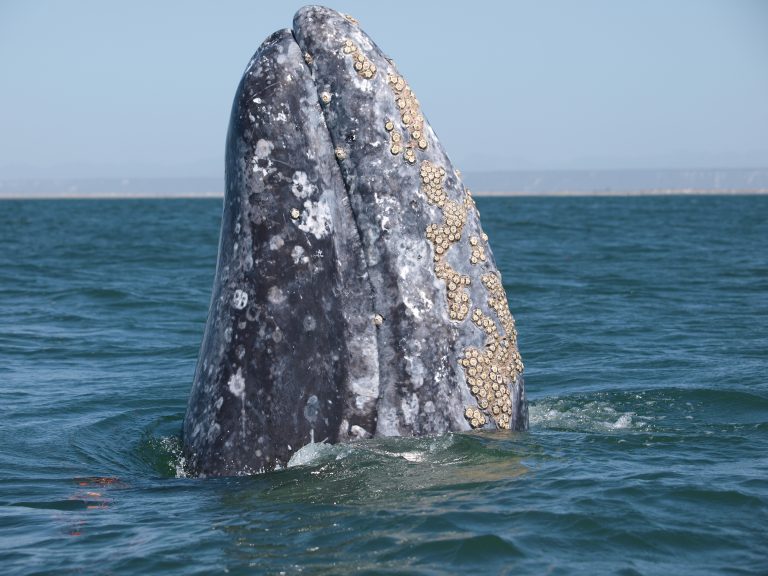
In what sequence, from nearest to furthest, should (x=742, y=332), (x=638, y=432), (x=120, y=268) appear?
1. (x=638, y=432)
2. (x=742, y=332)
3. (x=120, y=268)

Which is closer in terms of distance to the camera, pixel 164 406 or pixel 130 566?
pixel 130 566

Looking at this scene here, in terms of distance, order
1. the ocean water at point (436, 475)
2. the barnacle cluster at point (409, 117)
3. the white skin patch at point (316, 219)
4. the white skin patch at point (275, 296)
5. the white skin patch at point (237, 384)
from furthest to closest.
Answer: the barnacle cluster at point (409, 117)
the white skin patch at point (316, 219)
the white skin patch at point (275, 296)
the white skin patch at point (237, 384)
the ocean water at point (436, 475)

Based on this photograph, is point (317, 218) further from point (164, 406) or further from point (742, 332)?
point (742, 332)

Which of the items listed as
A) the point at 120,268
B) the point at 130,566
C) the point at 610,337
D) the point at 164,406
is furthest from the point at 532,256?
the point at 130,566

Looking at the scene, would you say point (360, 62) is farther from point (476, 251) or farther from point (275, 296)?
point (275, 296)

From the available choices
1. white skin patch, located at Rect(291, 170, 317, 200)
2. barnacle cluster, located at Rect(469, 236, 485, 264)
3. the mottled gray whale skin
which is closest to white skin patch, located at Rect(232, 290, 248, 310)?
the mottled gray whale skin

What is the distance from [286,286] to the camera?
5059 millimetres

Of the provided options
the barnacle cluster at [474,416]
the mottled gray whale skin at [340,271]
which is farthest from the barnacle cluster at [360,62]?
the barnacle cluster at [474,416]

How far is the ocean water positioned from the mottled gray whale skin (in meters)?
0.19

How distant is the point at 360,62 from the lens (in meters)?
5.23

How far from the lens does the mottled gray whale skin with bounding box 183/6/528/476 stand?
5.01 metres

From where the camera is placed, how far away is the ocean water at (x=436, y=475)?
13.5 ft

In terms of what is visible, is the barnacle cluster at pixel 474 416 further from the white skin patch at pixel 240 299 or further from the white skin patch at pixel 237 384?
the white skin patch at pixel 240 299

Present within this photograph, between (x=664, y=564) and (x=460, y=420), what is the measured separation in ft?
4.93
